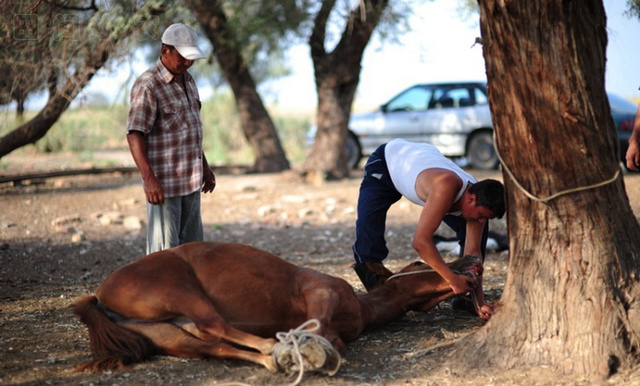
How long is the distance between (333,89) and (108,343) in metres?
9.42

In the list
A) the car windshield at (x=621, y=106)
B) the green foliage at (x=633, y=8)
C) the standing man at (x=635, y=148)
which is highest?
the green foliage at (x=633, y=8)

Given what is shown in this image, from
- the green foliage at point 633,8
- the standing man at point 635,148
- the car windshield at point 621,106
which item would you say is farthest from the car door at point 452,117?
the standing man at point 635,148

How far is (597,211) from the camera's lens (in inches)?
134

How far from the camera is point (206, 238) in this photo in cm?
821

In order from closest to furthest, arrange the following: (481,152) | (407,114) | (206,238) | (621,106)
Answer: (206,238), (621,106), (481,152), (407,114)

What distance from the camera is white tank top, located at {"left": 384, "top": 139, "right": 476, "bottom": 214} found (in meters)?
4.34

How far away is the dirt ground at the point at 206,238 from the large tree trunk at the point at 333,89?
0.51 meters

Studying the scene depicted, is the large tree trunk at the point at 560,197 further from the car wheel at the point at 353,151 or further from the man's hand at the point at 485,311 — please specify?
the car wheel at the point at 353,151

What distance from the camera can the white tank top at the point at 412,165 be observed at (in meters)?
4.34

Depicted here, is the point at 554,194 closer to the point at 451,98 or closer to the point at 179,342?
the point at 179,342

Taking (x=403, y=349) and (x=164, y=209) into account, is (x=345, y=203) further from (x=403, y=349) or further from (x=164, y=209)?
(x=403, y=349)

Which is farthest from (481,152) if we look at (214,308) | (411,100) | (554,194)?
(214,308)

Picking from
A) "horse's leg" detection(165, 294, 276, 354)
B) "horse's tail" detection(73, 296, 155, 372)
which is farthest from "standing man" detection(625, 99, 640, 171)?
"horse's tail" detection(73, 296, 155, 372)

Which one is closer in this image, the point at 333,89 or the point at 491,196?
the point at 491,196
